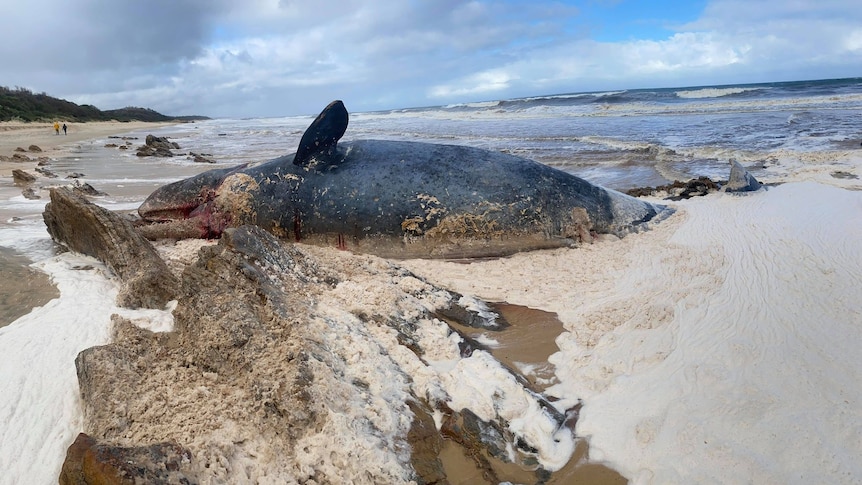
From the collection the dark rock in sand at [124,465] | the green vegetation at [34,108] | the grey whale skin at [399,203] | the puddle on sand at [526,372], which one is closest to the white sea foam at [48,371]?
the dark rock in sand at [124,465]

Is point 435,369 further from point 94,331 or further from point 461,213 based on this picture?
point 461,213

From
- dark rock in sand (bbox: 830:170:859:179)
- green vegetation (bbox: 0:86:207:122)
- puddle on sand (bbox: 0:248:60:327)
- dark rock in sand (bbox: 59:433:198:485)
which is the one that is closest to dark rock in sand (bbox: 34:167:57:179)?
puddle on sand (bbox: 0:248:60:327)

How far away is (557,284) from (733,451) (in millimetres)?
2280

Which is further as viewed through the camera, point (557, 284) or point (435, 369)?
point (557, 284)

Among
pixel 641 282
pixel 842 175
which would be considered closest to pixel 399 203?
pixel 641 282

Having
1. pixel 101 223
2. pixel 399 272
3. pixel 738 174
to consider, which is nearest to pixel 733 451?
pixel 399 272

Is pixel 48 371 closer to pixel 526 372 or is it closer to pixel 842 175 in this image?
pixel 526 372

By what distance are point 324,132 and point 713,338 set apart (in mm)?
4227

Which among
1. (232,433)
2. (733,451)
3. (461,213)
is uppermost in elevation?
(461,213)

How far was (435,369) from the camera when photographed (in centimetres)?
277

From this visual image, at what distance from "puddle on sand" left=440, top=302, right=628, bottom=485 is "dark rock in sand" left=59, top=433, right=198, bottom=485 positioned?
101cm

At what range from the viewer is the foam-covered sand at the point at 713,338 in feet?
7.12

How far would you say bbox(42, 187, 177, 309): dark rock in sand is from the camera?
10.2ft

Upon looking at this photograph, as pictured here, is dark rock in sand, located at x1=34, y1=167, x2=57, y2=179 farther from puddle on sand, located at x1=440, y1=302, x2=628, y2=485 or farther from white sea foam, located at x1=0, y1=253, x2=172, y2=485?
puddle on sand, located at x1=440, y1=302, x2=628, y2=485
